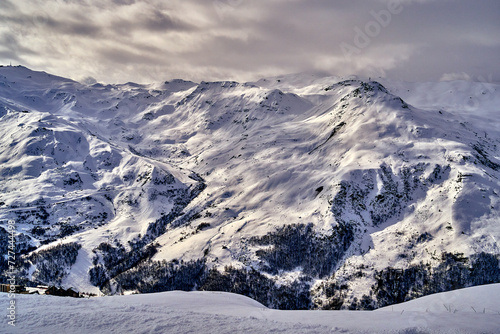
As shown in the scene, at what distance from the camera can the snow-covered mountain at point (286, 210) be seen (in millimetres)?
60500

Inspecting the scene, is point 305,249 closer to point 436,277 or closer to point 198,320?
point 436,277

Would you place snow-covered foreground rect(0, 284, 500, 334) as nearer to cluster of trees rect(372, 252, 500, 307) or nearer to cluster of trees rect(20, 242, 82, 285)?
cluster of trees rect(372, 252, 500, 307)

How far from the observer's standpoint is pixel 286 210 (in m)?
88.1

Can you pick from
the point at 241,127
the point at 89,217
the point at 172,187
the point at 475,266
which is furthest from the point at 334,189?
the point at 241,127

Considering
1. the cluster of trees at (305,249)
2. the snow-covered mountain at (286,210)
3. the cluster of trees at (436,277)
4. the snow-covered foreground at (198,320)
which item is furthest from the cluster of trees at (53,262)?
the snow-covered foreground at (198,320)

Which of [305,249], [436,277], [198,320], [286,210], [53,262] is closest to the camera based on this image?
[198,320]

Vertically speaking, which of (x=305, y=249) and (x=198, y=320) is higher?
(x=198, y=320)

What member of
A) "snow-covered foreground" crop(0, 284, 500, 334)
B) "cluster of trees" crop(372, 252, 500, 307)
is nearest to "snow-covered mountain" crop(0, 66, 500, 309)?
"cluster of trees" crop(372, 252, 500, 307)

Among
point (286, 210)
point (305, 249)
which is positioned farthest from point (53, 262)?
point (305, 249)

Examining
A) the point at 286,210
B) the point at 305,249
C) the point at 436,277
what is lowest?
the point at 436,277

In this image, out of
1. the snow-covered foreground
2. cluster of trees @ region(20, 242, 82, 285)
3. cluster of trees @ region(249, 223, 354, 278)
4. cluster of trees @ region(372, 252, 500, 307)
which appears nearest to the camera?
the snow-covered foreground

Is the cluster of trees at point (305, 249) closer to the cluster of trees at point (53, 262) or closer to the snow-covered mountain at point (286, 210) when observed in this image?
the snow-covered mountain at point (286, 210)

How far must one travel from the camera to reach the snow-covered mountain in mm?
60500

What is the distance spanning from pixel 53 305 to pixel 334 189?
79.2m
